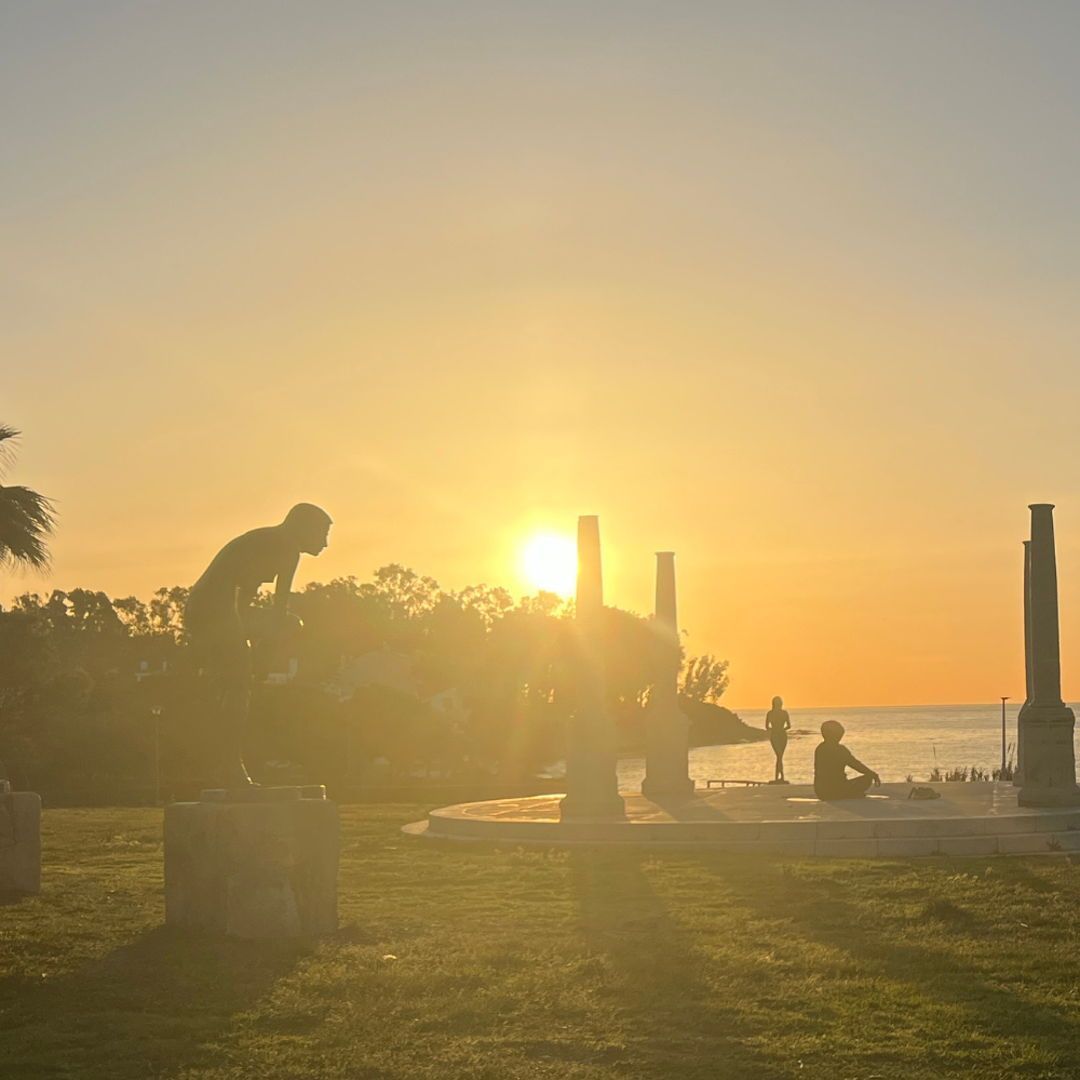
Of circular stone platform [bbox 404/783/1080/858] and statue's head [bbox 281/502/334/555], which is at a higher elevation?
statue's head [bbox 281/502/334/555]

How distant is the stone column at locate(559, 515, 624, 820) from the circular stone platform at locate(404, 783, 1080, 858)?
481 mm

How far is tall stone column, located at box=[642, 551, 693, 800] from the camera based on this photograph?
28938 mm

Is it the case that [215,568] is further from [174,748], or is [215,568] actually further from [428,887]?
[174,748]

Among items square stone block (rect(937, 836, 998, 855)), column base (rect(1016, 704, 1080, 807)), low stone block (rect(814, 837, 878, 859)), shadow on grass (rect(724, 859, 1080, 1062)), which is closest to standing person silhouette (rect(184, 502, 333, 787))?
shadow on grass (rect(724, 859, 1080, 1062))

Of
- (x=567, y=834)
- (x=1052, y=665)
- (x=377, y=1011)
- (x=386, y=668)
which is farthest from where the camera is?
(x=386, y=668)

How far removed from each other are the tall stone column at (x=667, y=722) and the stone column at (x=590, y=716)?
470 cm

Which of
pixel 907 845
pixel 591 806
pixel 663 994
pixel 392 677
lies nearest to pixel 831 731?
pixel 591 806

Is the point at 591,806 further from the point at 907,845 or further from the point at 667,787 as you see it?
the point at 907,845

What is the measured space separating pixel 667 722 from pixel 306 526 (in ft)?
57.4

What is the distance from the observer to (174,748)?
179 ft

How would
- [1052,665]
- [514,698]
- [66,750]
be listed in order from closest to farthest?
1. [1052,665]
2. [66,750]
3. [514,698]

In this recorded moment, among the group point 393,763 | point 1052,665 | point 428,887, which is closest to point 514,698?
point 393,763

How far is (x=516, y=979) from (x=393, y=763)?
52.9 meters

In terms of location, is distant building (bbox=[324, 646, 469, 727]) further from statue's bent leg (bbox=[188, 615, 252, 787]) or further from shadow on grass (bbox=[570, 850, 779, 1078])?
statue's bent leg (bbox=[188, 615, 252, 787])
